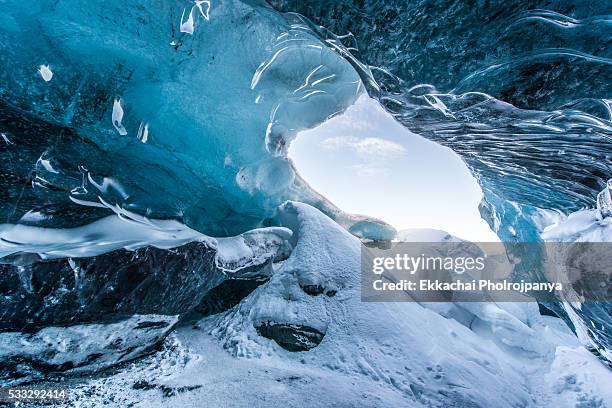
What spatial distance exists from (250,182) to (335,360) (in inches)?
158

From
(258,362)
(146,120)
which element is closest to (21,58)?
(146,120)

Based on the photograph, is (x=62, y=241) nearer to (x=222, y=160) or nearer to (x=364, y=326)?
(x=222, y=160)

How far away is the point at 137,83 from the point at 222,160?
192 cm

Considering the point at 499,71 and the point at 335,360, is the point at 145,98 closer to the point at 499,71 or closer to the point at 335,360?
the point at 499,71

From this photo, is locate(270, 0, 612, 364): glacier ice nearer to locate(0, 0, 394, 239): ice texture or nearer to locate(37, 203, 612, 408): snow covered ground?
locate(0, 0, 394, 239): ice texture

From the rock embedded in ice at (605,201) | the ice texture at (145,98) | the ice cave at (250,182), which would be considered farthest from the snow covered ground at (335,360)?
→ the rock embedded in ice at (605,201)

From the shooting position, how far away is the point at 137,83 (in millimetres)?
3805

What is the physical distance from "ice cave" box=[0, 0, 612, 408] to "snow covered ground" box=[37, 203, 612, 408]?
0.04 meters

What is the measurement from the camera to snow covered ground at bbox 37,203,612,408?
10.6ft

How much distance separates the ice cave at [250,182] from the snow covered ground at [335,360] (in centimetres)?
4

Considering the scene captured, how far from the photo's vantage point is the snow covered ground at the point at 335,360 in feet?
10.6

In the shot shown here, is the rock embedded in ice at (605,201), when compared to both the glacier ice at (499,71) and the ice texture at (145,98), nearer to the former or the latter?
the glacier ice at (499,71)

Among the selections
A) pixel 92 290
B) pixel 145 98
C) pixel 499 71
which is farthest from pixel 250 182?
pixel 499 71

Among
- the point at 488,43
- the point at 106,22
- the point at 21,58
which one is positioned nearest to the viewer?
the point at 488,43
